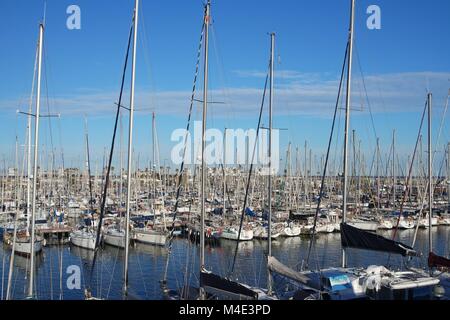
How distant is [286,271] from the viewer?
573 inches

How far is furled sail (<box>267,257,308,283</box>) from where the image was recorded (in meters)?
14.0

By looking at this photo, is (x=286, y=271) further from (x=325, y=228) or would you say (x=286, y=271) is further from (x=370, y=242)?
(x=325, y=228)

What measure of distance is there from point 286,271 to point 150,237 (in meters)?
24.3

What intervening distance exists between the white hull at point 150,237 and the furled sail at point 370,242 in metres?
23.5

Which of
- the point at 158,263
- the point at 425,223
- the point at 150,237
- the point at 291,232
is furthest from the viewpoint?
the point at 425,223

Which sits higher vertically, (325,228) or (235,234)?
Result: (235,234)

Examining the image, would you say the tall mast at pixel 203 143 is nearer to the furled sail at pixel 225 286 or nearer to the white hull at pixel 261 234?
the furled sail at pixel 225 286

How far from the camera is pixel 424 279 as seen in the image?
47.7ft

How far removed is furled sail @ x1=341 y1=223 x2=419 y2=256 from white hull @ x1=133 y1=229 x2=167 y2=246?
2350 centimetres

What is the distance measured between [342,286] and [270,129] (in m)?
7.25

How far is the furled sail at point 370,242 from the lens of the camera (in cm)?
1381

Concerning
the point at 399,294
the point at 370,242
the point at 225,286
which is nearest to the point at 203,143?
the point at 225,286

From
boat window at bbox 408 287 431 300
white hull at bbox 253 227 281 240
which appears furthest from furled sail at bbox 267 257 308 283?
white hull at bbox 253 227 281 240

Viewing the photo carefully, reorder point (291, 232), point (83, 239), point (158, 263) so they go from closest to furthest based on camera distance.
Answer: point (158, 263) < point (83, 239) < point (291, 232)
